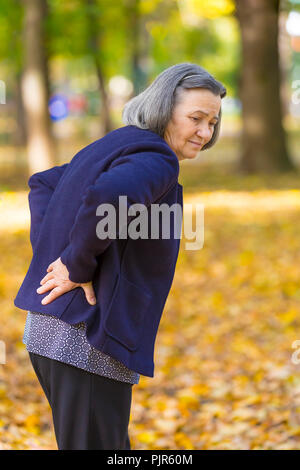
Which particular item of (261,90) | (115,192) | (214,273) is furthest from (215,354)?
(261,90)

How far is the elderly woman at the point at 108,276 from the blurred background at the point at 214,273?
A: 4.80 ft

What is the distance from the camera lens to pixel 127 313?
7.88 ft

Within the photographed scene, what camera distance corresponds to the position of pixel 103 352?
93.1 inches

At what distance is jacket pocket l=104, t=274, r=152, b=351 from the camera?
7.75 feet

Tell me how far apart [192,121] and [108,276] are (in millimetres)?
619

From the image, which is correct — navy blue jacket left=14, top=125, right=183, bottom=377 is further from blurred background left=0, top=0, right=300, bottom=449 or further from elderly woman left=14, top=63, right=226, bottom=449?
blurred background left=0, top=0, right=300, bottom=449

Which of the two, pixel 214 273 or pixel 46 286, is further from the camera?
pixel 214 273

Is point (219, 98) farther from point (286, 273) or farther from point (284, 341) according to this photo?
point (286, 273)

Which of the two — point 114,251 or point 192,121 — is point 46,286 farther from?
point 192,121

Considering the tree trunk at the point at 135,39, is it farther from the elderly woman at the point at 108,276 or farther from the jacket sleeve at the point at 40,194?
the elderly woman at the point at 108,276
